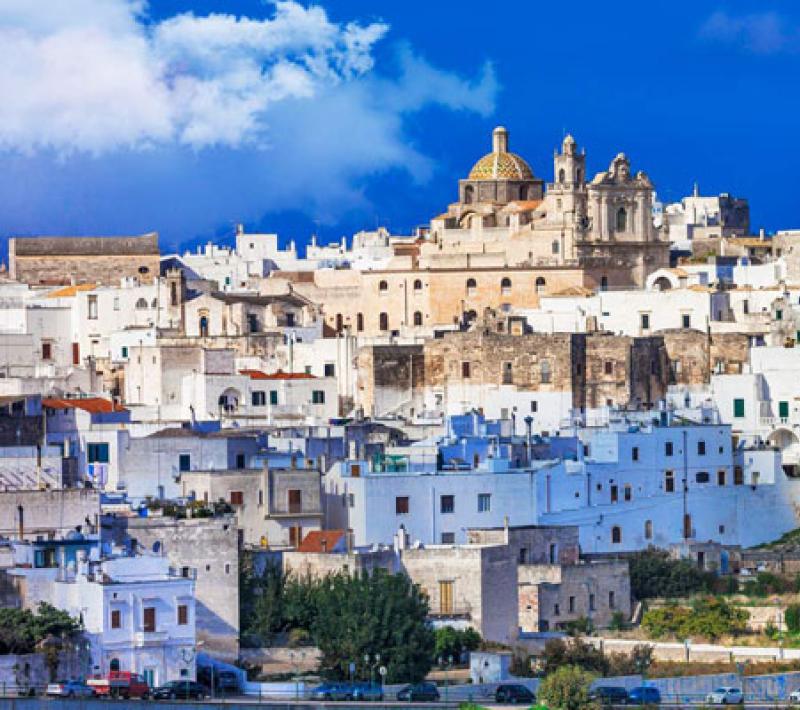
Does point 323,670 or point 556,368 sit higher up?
point 556,368

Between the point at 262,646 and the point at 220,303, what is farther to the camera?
the point at 220,303

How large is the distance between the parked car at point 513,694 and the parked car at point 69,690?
628 centimetres

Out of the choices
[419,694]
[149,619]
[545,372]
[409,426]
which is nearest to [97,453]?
[409,426]

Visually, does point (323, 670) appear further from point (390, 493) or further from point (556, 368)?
point (556, 368)

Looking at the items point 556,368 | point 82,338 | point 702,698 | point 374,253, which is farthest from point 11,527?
point 374,253

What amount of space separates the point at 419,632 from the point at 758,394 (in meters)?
22.9

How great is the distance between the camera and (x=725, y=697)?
53844 mm

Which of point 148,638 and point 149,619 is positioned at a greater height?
point 149,619

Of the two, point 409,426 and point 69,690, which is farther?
point 409,426

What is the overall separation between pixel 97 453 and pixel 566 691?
17902mm

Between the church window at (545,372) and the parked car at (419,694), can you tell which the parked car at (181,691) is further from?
the church window at (545,372)

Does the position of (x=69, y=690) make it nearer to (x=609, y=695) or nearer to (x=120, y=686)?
(x=120, y=686)

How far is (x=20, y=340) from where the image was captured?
85562 millimetres

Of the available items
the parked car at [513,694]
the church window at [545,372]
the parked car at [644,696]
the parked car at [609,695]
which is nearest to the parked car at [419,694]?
the parked car at [513,694]
